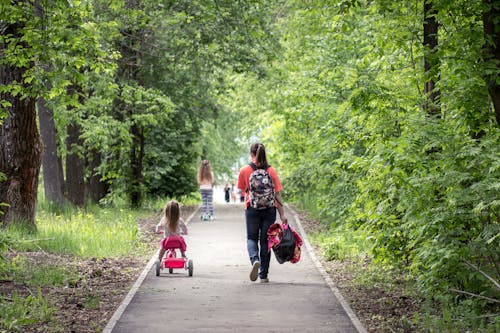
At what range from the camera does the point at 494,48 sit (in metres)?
10.3

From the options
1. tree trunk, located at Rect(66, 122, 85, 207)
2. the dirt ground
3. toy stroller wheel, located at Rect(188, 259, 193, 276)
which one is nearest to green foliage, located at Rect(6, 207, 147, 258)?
the dirt ground

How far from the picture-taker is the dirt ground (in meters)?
9.23

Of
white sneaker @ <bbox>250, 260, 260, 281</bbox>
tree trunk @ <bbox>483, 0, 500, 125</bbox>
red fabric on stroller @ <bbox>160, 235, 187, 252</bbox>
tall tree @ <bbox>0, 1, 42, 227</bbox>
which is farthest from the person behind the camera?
tall tree @ <bbox>0, 1, 42, 227</bbox>

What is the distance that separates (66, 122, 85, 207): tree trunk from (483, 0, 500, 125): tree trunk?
15.4 meters

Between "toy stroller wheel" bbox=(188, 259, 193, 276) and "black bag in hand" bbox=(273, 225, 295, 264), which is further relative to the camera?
"toy stroller wheel" bbox=(188, 259, 193, 276)

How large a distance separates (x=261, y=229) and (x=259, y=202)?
49 cm

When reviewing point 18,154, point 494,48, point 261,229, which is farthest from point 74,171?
point 494,48

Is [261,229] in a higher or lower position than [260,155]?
lower

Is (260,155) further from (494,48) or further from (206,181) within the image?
(206,181)

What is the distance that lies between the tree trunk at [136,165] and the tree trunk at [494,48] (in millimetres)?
18859

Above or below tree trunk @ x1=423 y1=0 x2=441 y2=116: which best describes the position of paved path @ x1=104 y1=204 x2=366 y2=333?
below

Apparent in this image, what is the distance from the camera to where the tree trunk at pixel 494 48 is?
32.4ft

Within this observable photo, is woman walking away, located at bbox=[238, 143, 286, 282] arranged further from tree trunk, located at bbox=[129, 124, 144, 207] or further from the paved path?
tree trunk, located at bbox=[129, 124, 144, 207]

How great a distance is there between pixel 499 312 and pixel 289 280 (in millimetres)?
4283
